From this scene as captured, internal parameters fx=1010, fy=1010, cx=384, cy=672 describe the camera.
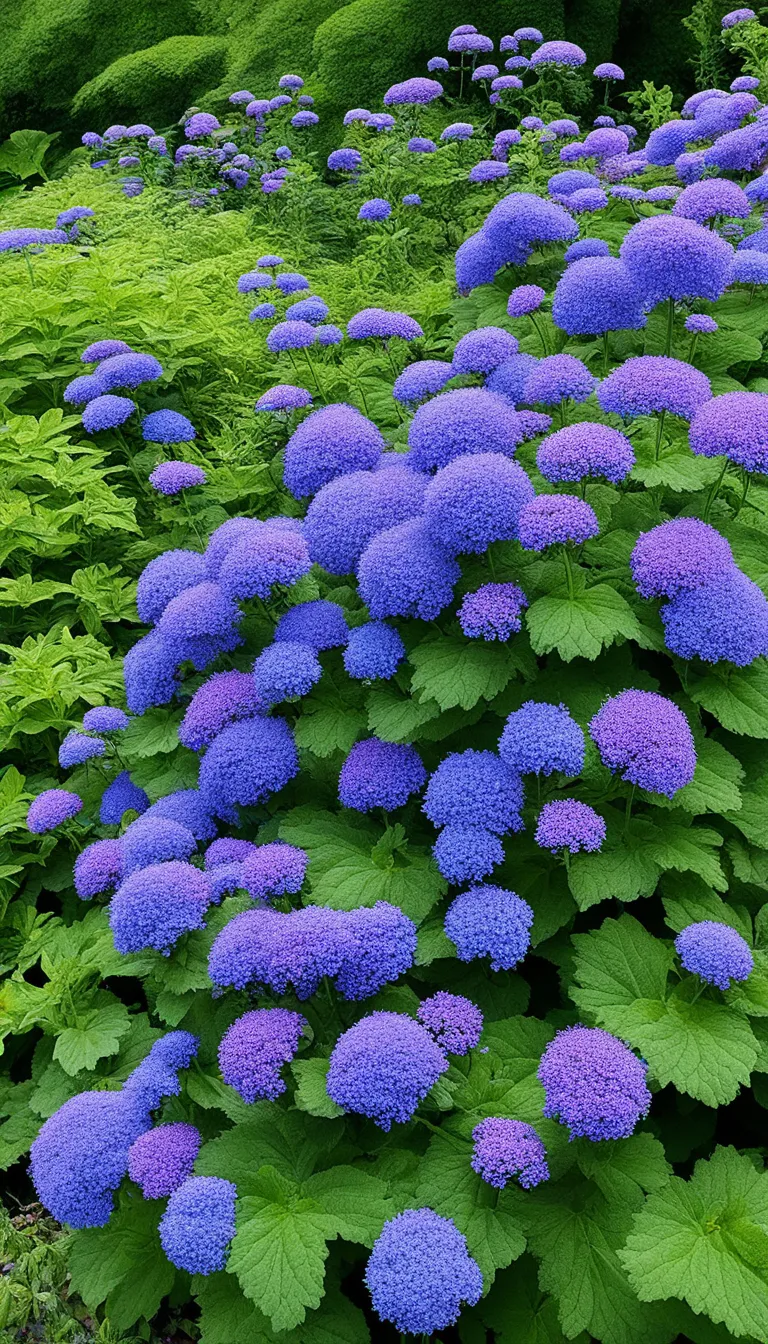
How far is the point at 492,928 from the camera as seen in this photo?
90.9 inches

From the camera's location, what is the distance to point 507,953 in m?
2.32

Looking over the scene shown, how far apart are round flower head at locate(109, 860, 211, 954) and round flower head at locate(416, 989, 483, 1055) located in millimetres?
616

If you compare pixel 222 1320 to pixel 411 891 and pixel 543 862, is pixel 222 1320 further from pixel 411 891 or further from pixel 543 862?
pixel 543 862

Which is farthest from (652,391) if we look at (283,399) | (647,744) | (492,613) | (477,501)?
(283,399)

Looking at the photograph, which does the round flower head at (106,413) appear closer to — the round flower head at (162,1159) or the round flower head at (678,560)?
the round flower head at (678,560)

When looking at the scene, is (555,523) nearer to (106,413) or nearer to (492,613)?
(492,613)

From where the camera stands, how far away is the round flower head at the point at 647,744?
2340 mm

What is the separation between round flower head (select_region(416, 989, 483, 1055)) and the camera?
7.45 ft

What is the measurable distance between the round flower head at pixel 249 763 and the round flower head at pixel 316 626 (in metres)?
0.27

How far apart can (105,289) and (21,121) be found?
9350 mm

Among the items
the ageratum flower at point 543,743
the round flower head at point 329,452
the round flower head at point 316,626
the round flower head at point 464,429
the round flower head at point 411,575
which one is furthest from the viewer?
the round flower head at point 329,452

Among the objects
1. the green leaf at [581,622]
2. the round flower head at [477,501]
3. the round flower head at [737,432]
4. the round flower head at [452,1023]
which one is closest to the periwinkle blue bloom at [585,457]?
the round flower head at [477,501]

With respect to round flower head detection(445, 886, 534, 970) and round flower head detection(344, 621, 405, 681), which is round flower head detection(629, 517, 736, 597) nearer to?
round flower head detection(344, 621, 405, 681)

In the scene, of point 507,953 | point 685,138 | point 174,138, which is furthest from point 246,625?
point 174,138
